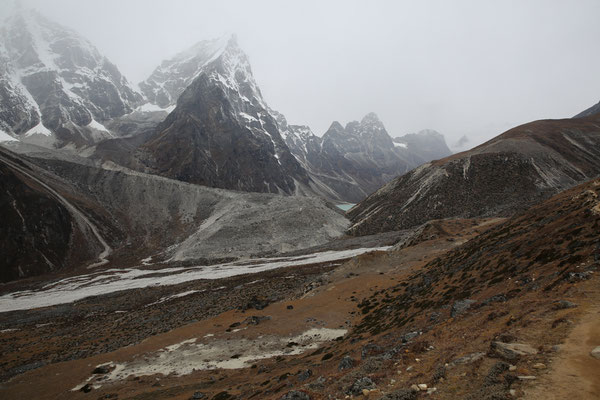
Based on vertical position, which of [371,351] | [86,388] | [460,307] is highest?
[460,307]

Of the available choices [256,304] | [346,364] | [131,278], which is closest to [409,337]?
[346,364]

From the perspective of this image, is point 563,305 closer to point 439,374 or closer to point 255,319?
point 439,374

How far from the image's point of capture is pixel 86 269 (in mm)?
88812

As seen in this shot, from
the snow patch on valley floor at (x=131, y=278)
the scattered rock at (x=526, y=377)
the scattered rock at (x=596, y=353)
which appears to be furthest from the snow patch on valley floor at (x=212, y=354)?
the snow patch on valley floor at (x=131, y=278)

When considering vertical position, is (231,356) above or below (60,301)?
below

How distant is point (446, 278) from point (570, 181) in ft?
284

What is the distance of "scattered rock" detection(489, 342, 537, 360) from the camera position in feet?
31.7

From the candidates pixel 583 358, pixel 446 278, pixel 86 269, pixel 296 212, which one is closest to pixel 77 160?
pixel 86 269

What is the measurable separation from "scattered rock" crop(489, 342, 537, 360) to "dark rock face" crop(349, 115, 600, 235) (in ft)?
251

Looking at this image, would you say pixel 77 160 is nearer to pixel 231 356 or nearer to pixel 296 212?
pixel 296 212

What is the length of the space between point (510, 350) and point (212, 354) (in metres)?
23.3

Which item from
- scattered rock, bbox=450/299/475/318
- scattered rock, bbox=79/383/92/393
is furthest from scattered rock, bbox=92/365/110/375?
scattered rock, bbox=450/299/475/318

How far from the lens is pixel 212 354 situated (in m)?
26.8

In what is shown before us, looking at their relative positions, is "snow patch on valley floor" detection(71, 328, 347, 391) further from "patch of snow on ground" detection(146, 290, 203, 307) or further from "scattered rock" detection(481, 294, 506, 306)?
"patch of snow on ground" detection(146, 290, 203, 307)
